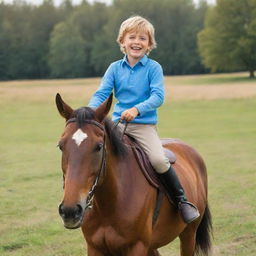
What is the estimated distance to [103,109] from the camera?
10.8 ft

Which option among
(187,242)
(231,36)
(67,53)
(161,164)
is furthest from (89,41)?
(161,164)

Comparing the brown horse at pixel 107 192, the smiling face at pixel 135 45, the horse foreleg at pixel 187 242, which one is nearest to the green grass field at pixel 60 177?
the horse foreleg at pixel 187 242

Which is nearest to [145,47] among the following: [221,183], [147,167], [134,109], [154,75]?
[154,75]

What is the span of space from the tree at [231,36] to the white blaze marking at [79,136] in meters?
63.2

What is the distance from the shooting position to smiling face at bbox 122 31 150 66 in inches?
161

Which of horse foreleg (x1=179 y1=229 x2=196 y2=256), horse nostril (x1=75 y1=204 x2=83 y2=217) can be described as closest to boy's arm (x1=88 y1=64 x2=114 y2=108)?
horse nostril (x1=75 y1=204 x2=83 y2=217)

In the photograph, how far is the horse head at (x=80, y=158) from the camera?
9.62 ft

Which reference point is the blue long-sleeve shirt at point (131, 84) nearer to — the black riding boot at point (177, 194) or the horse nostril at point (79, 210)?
the black riding boot at point (177, 194)

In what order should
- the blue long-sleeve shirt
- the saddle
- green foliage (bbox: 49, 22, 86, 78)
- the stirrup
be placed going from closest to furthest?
1. the saddle
2. the blue long-sleeve shirt
3. the stirrup
4. green foliage (bbox: 49, 22, 86, 78)

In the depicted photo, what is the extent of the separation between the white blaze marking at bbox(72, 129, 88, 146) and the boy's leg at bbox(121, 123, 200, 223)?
1.04m

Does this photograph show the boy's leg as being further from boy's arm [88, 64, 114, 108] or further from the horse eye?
the horse eye

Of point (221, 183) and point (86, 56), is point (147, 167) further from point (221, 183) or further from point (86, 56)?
Answer: point (86, 56)

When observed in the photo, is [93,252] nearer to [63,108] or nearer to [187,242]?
[63,108]

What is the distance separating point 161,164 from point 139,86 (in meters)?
0.64
